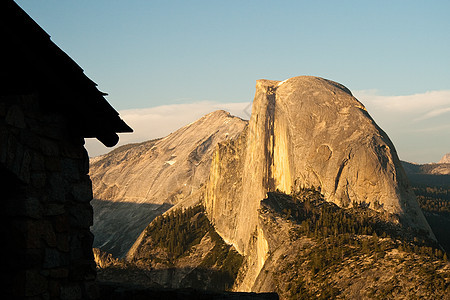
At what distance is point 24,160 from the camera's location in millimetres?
7098

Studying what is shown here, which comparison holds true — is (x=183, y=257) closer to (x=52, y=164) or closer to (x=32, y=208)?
(x=52, y=164)

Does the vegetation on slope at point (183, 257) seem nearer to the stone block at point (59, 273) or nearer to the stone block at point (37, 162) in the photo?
the stone block at point (59, 273)

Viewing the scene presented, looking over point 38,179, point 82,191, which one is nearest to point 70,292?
point 82,191

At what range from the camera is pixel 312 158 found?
62.5 m

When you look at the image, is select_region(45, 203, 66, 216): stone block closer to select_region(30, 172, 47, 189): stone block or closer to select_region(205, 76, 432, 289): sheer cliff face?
select_region(30, 172, 47, 189): stone block

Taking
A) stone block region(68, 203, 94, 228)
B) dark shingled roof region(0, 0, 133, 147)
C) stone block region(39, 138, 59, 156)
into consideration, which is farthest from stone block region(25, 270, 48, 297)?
dark shingled roof region(0, 0, 133, 147)

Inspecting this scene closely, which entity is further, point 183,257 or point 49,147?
point 183,257

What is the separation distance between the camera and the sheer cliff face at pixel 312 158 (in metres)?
56.9

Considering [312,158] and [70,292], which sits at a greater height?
[312,158]

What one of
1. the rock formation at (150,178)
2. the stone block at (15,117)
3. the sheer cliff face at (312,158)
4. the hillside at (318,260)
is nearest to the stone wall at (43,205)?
the stone block at (15,117)

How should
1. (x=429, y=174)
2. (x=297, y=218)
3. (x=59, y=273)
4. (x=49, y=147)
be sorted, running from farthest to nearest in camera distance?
(x=429, y=174) → (x=297, y=218) → (x=49, y=147) → (x=59, y=273)

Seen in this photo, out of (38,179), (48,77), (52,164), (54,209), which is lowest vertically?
(54,209)

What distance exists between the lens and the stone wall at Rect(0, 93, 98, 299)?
23.0 ft

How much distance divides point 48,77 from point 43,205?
1.84 meters
